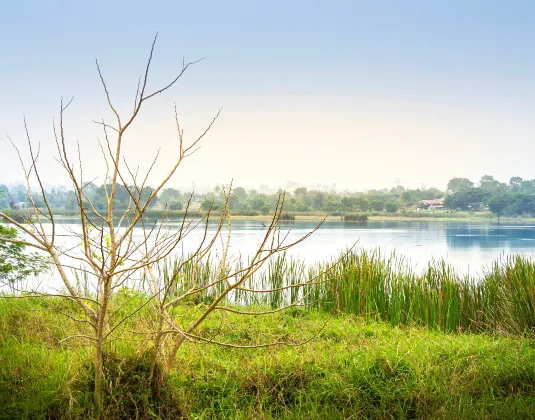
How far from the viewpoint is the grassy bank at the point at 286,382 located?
281 cm

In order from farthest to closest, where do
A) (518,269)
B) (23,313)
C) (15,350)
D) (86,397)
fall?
(518,269)
(23,313)
(15,350)
(86,397)

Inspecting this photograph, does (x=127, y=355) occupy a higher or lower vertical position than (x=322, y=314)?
higher

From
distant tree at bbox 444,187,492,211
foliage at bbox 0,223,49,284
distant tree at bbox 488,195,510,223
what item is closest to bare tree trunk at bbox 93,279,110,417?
foliage at bbox 0,223,49,284

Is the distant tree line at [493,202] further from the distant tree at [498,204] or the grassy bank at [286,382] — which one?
the grassy bank at [286,382]

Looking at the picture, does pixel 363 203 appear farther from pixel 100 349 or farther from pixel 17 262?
pixel 100 349

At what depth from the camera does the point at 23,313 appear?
500 centimetres

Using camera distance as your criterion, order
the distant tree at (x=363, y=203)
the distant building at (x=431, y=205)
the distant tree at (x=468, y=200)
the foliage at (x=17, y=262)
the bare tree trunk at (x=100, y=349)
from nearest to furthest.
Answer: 1. the bare tree trunk at (x=100, y=349)
2. the foliage at (x=17, y=262)
3. the distant tree at (x=363, y=203)
4. the distant tree at (x=468, y=200)
5. the distant building at (x=431, y=205)

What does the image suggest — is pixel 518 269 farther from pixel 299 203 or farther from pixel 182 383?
pixel 299 203

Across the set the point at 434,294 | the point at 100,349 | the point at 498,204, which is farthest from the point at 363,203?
the point at 100,349

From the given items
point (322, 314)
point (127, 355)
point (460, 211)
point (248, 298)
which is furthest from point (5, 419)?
point (460, 211)

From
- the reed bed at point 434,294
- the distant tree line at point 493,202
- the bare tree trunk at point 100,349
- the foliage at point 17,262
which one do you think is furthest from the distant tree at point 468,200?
A: the bare tree trunk at point 100,349

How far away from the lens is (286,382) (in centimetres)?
332

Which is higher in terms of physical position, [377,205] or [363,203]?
[363,203]

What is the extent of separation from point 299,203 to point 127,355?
90.6 feet
